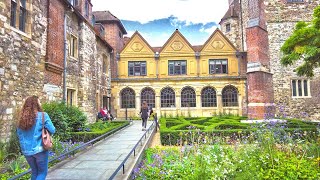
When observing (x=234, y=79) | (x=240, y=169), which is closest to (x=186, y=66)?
(x=234, y=79)

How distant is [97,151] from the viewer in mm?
8188

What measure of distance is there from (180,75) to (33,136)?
22867 mm

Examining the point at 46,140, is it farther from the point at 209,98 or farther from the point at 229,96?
the point at 229,96

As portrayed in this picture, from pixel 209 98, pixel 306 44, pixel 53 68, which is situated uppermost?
pixel 306 44

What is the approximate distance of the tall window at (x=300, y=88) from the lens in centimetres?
2223

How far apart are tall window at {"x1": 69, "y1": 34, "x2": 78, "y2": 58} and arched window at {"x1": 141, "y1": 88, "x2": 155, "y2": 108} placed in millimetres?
12645

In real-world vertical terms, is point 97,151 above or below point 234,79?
below

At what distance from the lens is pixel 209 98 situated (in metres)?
25.6

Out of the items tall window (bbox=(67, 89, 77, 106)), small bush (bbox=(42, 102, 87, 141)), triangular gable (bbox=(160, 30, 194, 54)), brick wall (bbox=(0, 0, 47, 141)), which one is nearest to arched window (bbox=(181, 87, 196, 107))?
triangular gable (bbox=(160, 30, 194, 54))

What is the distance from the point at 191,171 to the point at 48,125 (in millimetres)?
2998

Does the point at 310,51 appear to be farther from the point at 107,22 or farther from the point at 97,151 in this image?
the point at 107,22

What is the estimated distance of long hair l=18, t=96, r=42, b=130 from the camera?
12.5ft

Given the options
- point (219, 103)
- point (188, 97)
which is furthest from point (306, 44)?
point (188, 97)

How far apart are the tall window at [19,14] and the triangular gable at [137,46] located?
57.7ft
